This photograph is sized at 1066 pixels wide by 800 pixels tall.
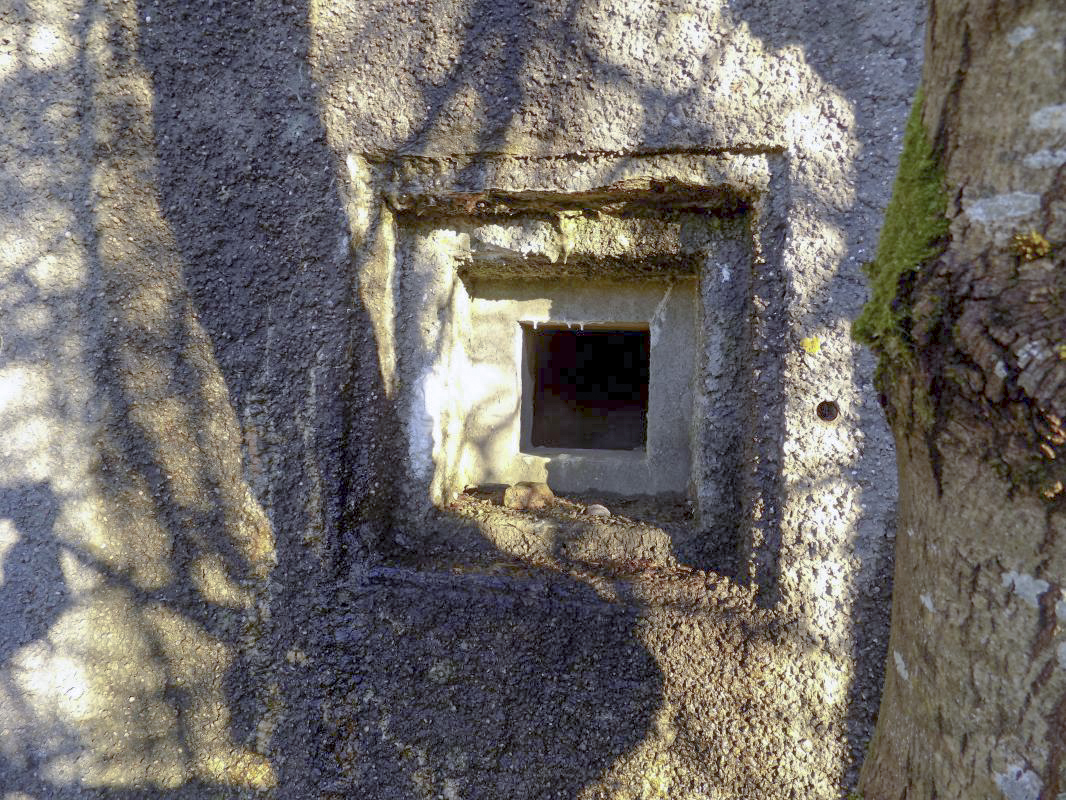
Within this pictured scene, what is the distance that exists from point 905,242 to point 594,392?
2.03 meters

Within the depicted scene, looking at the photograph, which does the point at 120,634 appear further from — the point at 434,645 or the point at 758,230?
the point at 758,230

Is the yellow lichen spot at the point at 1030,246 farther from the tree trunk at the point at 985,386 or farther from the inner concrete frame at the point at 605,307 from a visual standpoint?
the inner concrete frame at the point at 605,307

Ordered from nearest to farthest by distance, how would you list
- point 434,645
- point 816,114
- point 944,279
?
point 944,279
point 816,114
point 434,645

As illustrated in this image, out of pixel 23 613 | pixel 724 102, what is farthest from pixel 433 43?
pixel 23 613

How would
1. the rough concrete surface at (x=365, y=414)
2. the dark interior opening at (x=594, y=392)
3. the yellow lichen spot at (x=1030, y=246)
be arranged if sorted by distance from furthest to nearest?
1. the dark interior opening at (x=594, y=392)
2. the rough concrete surface at (x=365, y=414)
3. the yellow lichen spot at (x=1030, y=246)

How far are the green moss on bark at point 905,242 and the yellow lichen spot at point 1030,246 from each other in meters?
0.05

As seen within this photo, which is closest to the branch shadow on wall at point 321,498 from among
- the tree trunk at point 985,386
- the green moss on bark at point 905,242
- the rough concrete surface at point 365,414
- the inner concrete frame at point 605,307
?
the rough concrete surface at point 365,414

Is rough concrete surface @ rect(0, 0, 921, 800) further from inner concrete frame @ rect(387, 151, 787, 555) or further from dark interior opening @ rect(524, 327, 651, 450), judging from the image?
dark interior opening @ rect(524, 327, 651, 450)

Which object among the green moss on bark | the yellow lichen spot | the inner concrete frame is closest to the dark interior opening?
the inner concrete frame

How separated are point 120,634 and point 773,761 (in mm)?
1401

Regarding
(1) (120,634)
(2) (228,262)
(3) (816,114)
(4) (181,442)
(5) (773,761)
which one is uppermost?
(3) (816,114)

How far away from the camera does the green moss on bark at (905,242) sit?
562 mm

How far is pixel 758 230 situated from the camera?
122 centimetres

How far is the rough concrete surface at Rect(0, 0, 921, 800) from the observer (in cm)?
118
